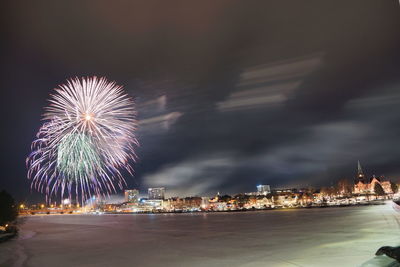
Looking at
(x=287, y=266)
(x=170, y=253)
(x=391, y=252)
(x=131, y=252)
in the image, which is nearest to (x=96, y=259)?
(x=131, y=252)

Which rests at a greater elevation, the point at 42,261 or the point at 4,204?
the point at 4,204

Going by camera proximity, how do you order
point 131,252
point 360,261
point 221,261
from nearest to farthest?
point 360,261 < point 221,261 < point 131,252

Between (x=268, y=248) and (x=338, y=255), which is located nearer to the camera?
(x=338, y=255)

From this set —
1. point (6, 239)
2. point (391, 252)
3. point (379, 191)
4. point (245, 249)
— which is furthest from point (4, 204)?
point (379, 191)

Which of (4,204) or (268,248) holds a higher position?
(4,204)

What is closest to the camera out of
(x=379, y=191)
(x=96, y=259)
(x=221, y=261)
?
(x=221, y=261)

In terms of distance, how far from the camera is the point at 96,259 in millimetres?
21703

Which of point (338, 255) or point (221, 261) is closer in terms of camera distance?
point (338, 255)

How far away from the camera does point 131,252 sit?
2444 centimetres

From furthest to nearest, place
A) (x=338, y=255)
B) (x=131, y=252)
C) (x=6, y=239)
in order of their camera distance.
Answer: (x=6, y=239) → (x=131, y=252) → (x=338, y=255)

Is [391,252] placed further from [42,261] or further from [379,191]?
[379,191]

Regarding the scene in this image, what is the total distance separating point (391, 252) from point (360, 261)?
2.79 metres

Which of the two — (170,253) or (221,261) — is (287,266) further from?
(170,253)

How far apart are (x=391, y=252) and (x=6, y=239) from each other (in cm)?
4471
